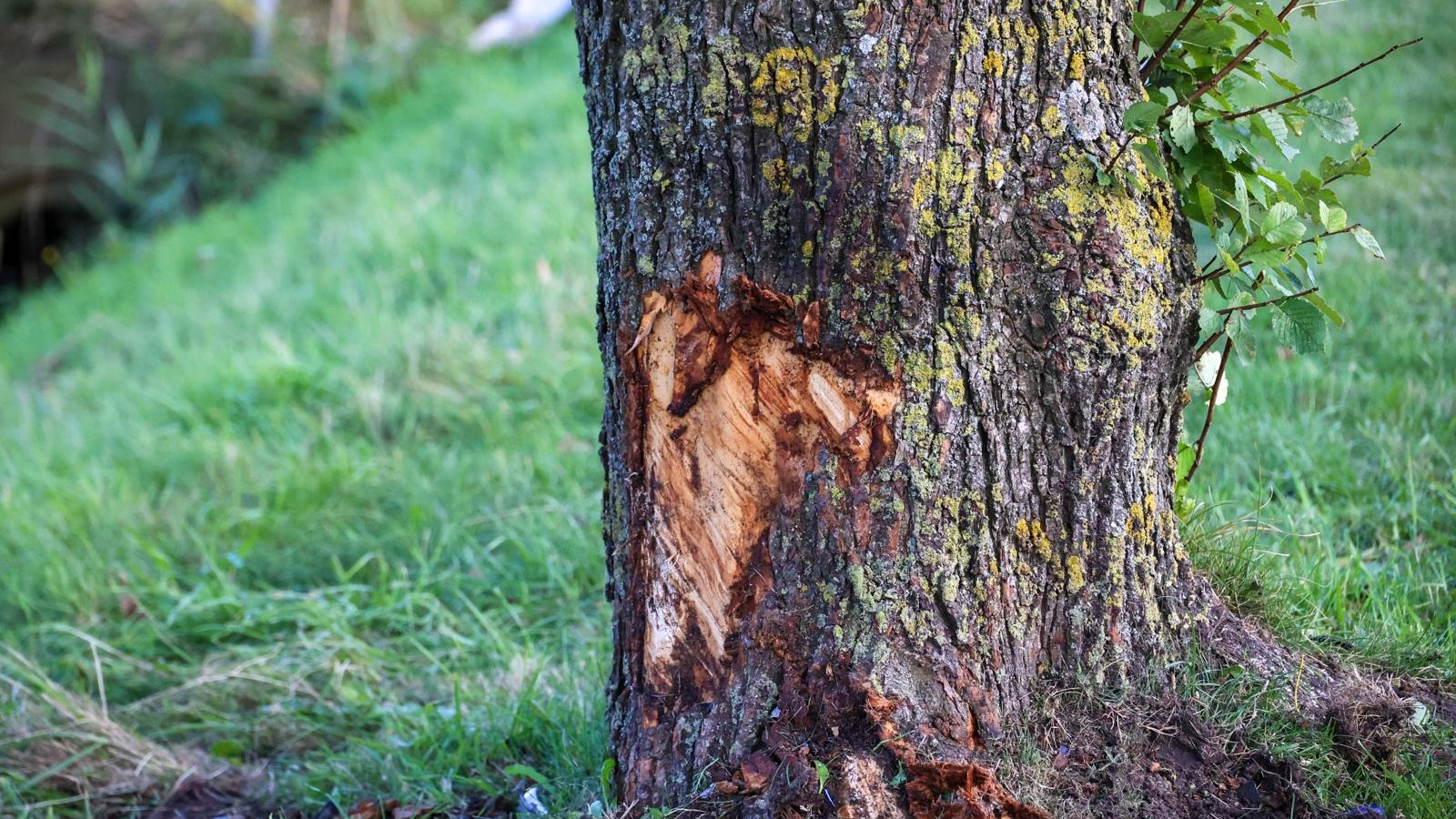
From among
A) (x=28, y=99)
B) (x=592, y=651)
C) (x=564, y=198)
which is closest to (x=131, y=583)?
(x=592, y=651)

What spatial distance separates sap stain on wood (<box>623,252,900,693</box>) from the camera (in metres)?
1.65

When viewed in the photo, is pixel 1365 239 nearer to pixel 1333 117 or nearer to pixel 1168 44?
pixel 1333 117

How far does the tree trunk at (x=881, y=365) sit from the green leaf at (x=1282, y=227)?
133 mm

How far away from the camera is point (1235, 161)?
1.78 metres

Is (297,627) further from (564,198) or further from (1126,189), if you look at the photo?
(564,198)

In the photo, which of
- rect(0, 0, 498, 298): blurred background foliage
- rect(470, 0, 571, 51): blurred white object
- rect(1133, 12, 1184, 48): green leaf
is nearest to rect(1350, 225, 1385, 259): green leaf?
rect(1133, 12, 1184, 48): green leaf

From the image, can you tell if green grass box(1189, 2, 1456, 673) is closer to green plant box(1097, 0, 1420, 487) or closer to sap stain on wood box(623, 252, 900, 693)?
green plant box(1097, 0, 1420, 487)

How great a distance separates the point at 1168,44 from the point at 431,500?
2.49 m

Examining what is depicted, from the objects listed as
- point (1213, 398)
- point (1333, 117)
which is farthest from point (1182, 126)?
point (1213, 398)

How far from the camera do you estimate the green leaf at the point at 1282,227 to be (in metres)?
1.69

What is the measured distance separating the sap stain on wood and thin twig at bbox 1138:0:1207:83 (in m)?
0.71

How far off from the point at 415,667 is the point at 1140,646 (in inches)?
72.0

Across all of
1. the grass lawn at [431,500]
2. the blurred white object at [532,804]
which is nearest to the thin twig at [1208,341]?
the grass lawn at [431,500]

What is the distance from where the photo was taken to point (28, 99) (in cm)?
830
